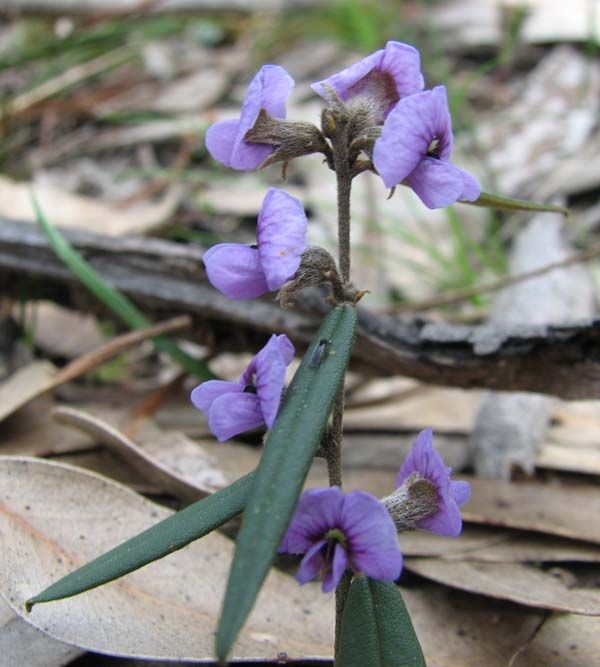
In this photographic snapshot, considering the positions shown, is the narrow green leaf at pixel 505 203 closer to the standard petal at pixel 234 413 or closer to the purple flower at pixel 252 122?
the purple flower at pixel 252 122

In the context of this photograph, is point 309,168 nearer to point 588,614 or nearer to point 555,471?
point 555,471

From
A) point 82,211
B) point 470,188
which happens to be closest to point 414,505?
point 470,188

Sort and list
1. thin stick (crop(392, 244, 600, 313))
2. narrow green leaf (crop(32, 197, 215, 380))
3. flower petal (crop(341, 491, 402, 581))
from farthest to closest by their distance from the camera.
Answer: thin stick (crop(392, 244, 600, 313)) < narrow green leaf (crop(32, 197, 215, 380)) < flower petal (crop(341, 491, 402, 581))

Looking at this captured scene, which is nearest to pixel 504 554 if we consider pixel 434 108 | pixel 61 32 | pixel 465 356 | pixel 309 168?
pixel 465 356

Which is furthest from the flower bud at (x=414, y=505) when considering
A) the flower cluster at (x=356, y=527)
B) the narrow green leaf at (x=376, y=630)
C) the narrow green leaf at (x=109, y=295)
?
the narrow green leaf at (x=109, y=295)

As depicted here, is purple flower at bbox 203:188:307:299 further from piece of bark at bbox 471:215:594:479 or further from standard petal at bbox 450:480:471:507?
piece of bark at bbox 471:215:594:479

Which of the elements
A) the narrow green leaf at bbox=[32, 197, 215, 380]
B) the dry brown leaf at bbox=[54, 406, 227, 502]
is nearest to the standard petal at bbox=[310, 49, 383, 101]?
the dry brown leaf at bbox=[54, 406, 227, 502]

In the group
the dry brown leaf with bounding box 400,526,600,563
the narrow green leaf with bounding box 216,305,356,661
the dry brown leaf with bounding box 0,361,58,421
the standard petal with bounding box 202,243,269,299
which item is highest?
the standard petal with bounding box 202,243,269,299

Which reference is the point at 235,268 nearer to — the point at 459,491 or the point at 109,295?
the point at 459,491
